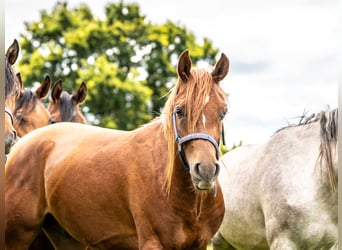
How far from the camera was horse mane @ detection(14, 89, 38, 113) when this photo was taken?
786 cm

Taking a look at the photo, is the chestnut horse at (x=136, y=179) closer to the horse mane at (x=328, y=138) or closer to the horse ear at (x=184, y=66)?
the horse ear at (x=184, y=66)

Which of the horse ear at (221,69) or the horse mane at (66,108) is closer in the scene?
the horse ear at (221,69)

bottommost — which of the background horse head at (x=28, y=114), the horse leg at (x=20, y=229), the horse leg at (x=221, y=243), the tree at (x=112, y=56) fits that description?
the tree at (x=112, y=56)

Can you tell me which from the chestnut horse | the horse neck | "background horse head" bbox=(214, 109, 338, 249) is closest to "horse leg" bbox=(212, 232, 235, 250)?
"background horse head" bbox=(214, 109, 338, 249)

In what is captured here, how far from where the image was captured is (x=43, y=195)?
17.2 feet

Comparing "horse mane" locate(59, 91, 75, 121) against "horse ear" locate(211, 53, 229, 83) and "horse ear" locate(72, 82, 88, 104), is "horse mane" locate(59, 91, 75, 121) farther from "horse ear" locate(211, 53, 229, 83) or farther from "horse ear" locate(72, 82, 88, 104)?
"horse ear" locate(211, 53, 229, 83)

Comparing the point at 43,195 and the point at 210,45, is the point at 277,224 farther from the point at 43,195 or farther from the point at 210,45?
the point at 210,45

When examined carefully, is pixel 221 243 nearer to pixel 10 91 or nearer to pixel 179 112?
pixel 10 91

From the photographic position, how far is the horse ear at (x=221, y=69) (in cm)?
428

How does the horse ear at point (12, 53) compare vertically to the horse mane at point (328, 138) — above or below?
above

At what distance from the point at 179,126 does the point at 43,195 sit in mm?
1701

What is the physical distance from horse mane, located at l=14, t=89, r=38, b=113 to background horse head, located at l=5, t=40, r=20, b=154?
2183 millimetres

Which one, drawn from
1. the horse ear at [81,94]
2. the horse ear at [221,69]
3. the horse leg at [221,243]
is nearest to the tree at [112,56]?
the horse ear at [81,94]

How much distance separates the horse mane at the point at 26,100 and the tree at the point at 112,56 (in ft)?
62.0
